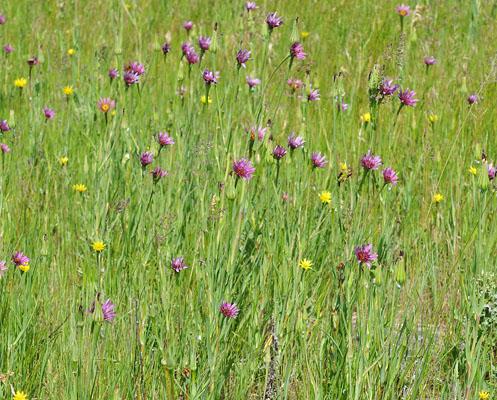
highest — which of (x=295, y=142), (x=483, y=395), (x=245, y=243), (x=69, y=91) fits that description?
(x=295, y=142)

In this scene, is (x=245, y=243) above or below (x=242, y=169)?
below

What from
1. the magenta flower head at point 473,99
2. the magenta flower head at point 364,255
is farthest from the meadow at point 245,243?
the magenta flower head at point 473,99

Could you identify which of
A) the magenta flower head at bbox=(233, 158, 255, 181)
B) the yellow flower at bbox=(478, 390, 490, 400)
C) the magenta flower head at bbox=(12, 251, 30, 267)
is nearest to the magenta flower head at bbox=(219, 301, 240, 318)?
the magenta flower head at bbox=(233, 158, 255, 181)

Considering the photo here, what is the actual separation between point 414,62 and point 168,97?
1.38 metres

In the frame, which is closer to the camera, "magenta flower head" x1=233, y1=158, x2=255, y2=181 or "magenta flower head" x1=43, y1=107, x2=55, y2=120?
"magenta flower head" x1=233, y1=158, x2=255, y2=181

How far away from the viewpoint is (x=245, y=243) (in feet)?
8.31

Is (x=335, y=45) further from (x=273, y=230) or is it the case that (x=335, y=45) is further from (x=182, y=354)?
(x=182, y=354)

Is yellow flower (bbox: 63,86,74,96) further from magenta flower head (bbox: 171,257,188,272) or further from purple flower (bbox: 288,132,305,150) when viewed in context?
magenta flower head (bbox: 171,257,188,272)

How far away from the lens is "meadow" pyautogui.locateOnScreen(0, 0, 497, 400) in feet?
6.61

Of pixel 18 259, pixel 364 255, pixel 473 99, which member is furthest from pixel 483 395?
pixel 473 99

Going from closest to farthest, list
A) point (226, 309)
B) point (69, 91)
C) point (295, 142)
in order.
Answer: point (226, 309)
point (295, 142)
point (69, 91)

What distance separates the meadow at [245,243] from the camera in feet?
6.61

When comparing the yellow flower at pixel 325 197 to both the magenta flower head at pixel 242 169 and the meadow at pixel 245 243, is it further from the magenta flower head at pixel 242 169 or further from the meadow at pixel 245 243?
the magenta flower head at pixel 242 169

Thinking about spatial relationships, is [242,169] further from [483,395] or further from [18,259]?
[483,395]
